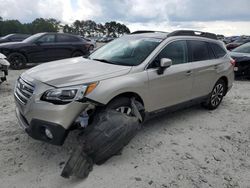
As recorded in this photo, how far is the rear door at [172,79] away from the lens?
420cm

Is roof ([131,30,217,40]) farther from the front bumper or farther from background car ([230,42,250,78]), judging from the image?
background car ([230,42,250,78])

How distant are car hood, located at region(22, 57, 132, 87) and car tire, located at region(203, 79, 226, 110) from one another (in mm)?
2550

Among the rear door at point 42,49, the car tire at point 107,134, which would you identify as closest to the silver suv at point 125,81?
the car tire at point 107,134

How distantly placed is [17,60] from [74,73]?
306 inches

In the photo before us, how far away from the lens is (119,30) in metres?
93.6

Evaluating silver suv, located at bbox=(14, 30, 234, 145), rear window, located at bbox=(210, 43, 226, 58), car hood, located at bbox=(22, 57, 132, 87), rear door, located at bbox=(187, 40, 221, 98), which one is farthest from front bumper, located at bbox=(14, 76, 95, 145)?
rear window, located at bbox=(210, 43, 226, 58)

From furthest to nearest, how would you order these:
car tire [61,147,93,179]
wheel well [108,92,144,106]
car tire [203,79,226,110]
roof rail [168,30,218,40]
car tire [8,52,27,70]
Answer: car tire [8,52,27,70] < car tire [203,79,226,110] < roof rail [168,30,218,40] < wheel well [108,92,144,106] < car tire [61,147,93,179]

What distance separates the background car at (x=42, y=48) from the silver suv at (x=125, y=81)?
21.3 ft

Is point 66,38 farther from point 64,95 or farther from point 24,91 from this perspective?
point 64,95

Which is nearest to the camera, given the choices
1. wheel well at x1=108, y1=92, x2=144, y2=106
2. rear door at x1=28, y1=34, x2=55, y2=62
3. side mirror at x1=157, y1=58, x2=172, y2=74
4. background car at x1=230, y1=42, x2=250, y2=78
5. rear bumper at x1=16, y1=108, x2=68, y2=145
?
rear bumper at x1=16, y1=108, x2=68, y2=145

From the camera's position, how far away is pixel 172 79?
14.6 ft

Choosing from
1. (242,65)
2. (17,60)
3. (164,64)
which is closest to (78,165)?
(164,64)

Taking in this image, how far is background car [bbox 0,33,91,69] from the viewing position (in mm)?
10391

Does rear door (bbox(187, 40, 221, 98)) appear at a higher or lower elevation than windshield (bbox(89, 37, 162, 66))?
lower
